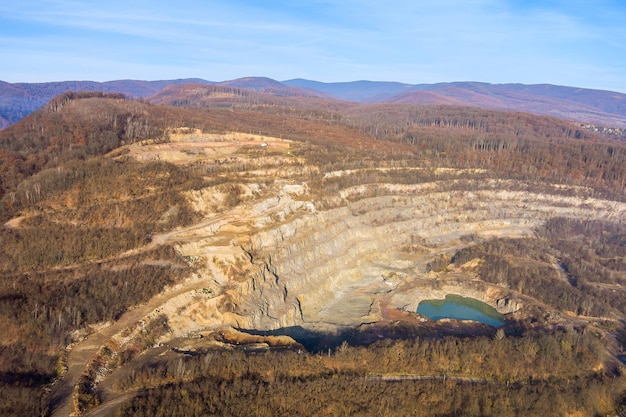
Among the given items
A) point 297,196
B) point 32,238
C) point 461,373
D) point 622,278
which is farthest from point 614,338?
point 32,238

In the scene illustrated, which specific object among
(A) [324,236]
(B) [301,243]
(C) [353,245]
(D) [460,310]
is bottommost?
(D) [460,310]

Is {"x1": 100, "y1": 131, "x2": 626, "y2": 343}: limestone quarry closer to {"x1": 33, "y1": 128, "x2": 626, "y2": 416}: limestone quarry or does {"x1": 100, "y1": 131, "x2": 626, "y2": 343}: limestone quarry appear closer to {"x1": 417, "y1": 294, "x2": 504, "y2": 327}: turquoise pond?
{"x1": 33, "y1": 128, "x2": 626, "y2": 416}: limestone quarry

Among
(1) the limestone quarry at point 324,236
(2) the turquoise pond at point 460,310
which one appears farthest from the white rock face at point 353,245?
(2) the turquoise pond at point 460,310

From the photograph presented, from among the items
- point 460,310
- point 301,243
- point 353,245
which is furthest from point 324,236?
point 460,310

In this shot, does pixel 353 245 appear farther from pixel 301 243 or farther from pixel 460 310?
pixel 460 310

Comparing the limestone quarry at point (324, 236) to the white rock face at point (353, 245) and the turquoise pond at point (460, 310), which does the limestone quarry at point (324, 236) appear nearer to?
the white rock face at point (353, 245)

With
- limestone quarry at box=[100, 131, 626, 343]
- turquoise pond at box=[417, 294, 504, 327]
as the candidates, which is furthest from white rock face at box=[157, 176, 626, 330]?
turquoise pond at box=[417, 294, 504, 327]

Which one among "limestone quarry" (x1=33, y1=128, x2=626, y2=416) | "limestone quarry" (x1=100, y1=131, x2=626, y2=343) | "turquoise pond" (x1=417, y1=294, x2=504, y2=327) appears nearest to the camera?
"limestone quarry" (x1=33, y1=128, x2=626, y2=416)

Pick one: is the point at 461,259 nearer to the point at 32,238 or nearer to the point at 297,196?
the point at 297,196

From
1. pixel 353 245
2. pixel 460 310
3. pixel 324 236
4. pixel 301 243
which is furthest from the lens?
pixel 353 245
